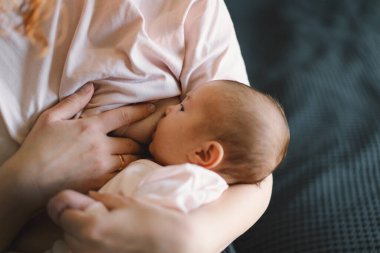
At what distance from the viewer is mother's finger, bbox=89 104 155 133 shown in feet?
2.97

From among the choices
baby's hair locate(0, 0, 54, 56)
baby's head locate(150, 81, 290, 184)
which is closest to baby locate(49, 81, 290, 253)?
baby's head locate(150, 81, 290, 184)

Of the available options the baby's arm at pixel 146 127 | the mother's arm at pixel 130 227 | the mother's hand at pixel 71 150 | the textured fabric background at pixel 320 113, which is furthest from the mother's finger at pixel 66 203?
the textured fabric background at pixel 320 113

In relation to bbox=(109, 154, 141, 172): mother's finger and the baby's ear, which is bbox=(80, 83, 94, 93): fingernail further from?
the baby's ear

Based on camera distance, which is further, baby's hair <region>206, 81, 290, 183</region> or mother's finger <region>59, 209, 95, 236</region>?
baby's hair <region>206, 81, 290, 183</region>

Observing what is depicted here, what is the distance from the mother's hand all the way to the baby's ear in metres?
0.16

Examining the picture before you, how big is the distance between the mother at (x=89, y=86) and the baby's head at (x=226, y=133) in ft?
0.20

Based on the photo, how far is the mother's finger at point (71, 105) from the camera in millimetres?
880

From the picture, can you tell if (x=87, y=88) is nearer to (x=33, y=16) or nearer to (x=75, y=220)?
(x=33, y=16)

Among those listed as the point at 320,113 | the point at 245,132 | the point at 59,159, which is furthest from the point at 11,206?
the point at 320,113

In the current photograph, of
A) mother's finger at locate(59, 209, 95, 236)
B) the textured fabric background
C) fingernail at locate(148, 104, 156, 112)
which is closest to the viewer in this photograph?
mother's finger at locate(59, 209, 95, 236)

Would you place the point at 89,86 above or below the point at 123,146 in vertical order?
above

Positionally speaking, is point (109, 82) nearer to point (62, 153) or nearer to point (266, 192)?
point (62, 153)

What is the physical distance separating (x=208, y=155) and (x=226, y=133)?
0.05 m

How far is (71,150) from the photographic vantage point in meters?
0.88
